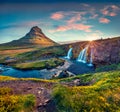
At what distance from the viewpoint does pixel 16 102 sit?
19.7 meters

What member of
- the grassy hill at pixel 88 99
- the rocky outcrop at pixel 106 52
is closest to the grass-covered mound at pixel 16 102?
the grassy hill at pixel 88 99

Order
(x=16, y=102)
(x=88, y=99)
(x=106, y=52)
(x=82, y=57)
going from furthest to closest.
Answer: (x=82, y=57)
(x=106, y=52)
(x=88, y=99)
(x=16, y=102)

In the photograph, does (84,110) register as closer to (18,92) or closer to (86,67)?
(18,92)

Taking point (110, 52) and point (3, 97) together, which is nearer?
point (3, 97)

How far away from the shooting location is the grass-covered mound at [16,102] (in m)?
19.0

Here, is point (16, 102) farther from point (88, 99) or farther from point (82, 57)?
point (82, 57)

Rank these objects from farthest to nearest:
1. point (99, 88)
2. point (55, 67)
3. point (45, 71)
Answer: point (55, 67), point (45, 71), point (99, 88)

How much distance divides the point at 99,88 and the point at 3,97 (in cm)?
869

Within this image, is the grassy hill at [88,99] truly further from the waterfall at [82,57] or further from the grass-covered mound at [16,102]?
the waterfall at [82,57]

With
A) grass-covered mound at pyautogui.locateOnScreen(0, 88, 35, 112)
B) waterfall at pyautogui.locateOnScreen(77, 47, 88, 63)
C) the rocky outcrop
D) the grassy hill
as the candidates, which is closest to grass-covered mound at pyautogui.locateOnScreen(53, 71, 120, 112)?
the grassy hill

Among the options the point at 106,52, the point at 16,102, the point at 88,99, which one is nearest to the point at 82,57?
the point at 106,52

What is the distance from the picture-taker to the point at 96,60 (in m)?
90.2

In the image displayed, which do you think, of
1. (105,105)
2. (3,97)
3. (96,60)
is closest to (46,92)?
(3,97)

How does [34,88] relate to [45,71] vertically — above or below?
above
